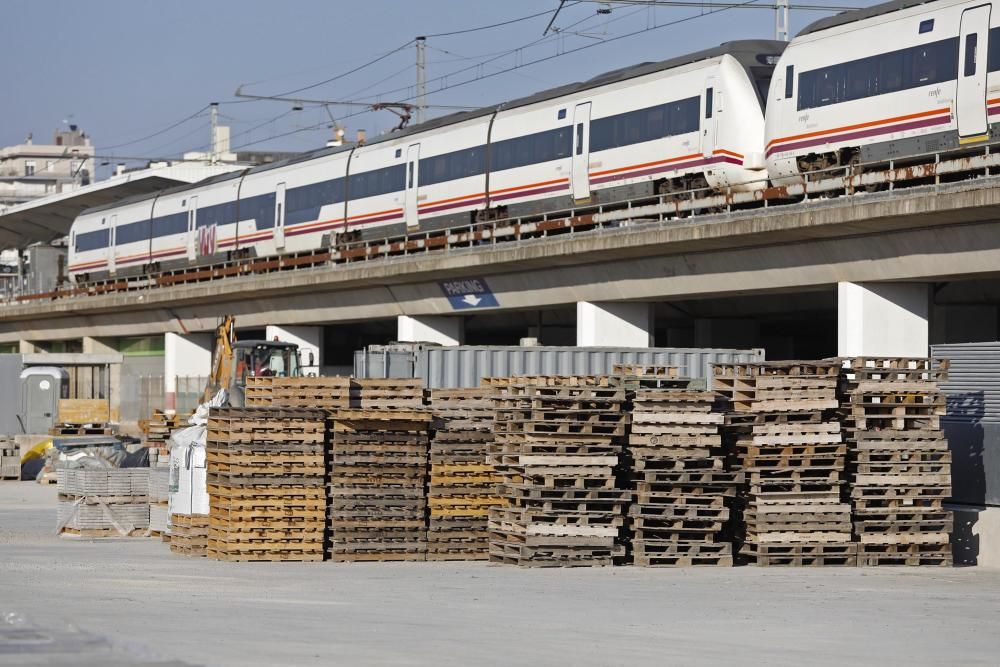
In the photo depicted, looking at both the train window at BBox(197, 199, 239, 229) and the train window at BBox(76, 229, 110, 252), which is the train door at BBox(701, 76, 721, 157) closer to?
the train window at BBox(197, 199, 239, 229)

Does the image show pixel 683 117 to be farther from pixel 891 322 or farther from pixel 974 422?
pixel 974 422

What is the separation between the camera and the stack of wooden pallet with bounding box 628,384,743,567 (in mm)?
18453

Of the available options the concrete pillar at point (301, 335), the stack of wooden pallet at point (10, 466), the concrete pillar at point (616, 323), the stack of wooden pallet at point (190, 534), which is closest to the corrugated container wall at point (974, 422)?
the stack of wooden pallet at point (190, 534)

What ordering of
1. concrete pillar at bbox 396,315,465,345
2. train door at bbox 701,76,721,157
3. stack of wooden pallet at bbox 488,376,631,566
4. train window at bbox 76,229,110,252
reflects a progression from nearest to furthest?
stack of wooden pallet at bbox 488,376,631,566 < train door at bbox 701,76,721,157 < concrete pillar at bbox 396,315,465,345 < train window at bbox 76,229,110,252

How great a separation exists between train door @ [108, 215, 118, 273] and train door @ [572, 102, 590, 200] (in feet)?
108

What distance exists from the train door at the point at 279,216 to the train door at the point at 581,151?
1677cm

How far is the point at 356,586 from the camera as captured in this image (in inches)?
612

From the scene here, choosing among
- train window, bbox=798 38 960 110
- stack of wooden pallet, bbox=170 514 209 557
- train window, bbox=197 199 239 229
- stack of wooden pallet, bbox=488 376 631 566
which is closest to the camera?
stack of wooden pallet, bbox=488 376 631 566

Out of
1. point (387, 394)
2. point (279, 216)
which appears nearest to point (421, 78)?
point (279, 216)

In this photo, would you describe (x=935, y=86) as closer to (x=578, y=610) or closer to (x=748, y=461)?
(x=748, y=461)

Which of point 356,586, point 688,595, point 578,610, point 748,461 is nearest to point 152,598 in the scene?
point 356,586

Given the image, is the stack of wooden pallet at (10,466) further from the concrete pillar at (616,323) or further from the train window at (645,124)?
the train window at (645,124)

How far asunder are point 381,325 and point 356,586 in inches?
1652

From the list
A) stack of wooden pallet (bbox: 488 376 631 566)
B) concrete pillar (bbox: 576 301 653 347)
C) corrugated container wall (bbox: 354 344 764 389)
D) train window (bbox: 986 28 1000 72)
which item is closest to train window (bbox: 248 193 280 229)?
concrete pillar (bbox: 576 301 653 347)
